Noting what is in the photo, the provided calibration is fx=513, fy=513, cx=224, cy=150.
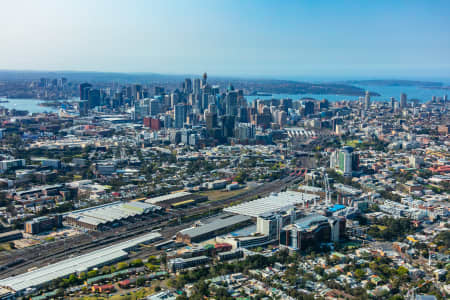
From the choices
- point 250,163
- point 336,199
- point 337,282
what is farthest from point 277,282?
point 250,163

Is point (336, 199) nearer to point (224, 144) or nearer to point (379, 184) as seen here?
point (379, 184)

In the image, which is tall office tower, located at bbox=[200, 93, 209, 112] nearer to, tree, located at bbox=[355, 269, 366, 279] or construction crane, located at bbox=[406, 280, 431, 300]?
tree, located at bbox=[355, 269, 366, 279]

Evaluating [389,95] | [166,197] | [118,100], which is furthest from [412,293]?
[389,95]

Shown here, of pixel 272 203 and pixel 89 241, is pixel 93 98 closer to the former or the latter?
pixel 272 203

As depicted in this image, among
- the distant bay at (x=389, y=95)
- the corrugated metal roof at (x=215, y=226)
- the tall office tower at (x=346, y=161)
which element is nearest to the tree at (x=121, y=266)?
the corrugated metal roof at (x=215, y=226)

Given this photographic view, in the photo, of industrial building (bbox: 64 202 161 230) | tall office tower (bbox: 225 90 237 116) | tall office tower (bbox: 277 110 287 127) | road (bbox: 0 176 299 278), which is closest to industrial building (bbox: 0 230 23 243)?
road (bbox: 0 176 299 278)
